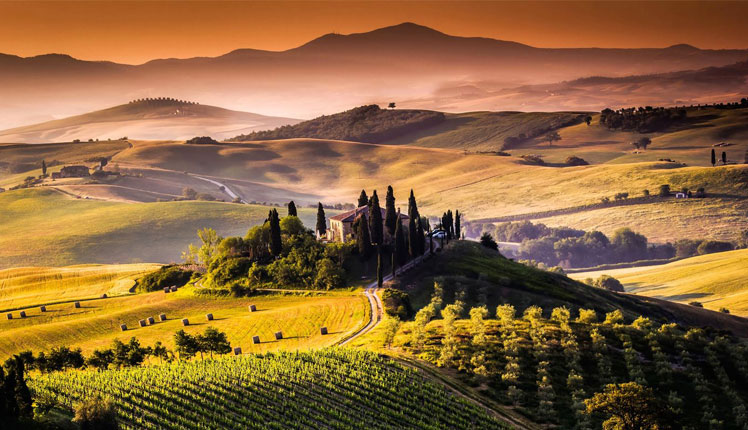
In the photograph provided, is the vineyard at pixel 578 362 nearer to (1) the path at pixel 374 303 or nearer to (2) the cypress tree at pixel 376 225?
(1) the path at pixel 374 303

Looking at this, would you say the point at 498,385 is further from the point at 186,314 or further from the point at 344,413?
the point at 186,314

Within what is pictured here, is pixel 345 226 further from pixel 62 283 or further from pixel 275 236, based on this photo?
pixel 62 283

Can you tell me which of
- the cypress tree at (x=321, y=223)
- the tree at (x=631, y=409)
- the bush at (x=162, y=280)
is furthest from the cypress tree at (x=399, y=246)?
the tree at (x=631, y=409)

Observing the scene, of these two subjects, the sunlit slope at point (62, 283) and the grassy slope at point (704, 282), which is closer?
the sunlit slope at point (62, 283)

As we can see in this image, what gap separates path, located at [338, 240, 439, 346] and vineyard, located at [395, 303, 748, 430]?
17.8 feet

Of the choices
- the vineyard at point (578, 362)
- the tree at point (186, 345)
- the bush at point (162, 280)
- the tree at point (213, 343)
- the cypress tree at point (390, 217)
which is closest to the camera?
the vineyard at point (578, 362)

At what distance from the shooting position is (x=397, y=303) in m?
99.6

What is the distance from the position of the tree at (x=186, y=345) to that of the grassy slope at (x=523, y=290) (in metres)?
36.5

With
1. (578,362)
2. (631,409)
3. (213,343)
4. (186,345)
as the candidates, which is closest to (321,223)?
(213,343)

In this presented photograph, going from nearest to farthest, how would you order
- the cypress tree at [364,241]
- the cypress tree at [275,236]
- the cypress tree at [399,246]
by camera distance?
the cypress tree at [364,241]
the cypress tree at [399,246]
the cypress tree at [275,236]

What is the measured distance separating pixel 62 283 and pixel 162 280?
24026 mm

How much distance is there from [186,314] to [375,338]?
33.7 m

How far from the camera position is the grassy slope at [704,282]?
15050cm

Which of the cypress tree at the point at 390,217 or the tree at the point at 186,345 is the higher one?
the cypress tree at the point at 390,217
